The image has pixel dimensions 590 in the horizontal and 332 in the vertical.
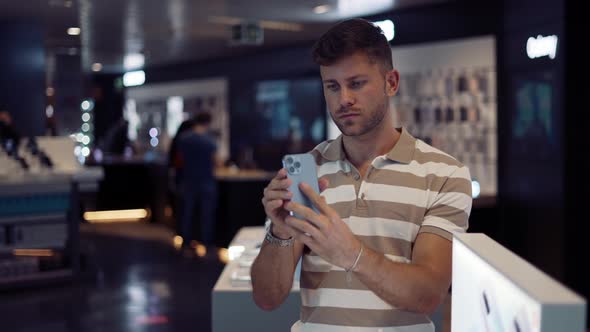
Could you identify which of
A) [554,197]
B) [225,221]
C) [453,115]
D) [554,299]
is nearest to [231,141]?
[225,221]

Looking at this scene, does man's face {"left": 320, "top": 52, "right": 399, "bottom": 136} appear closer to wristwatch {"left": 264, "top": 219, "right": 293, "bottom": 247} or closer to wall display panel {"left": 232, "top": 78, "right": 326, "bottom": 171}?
wristwatch {"left": 264, "top": 219, "right": 293, "bottom": 247}

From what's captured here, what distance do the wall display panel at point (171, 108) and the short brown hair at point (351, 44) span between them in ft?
39.4

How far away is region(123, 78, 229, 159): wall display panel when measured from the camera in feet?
46.1

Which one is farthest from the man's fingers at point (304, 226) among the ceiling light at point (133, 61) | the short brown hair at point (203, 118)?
the ceiling light at point (133, 61)

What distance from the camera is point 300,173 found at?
1.41 metres

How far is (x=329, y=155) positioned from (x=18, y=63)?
8.27m

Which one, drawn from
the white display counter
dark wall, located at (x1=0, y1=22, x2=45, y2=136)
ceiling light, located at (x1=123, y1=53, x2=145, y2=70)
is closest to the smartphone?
the white display counter

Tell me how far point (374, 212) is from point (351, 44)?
0.36 meters

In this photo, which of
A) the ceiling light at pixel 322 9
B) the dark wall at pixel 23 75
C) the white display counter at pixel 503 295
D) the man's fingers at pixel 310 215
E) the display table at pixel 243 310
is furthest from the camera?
the dark wall at pixel 23 75

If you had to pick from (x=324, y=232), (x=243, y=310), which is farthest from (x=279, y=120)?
(x=324, y=232)

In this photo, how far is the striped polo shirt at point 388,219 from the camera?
1533 millimetres

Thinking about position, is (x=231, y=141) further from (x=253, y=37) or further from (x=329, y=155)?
(x=329, y=155)

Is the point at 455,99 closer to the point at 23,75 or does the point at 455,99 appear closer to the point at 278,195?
the point at 23,75

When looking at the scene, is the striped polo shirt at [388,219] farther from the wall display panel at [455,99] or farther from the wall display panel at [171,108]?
the wall display panel at [171,108]
